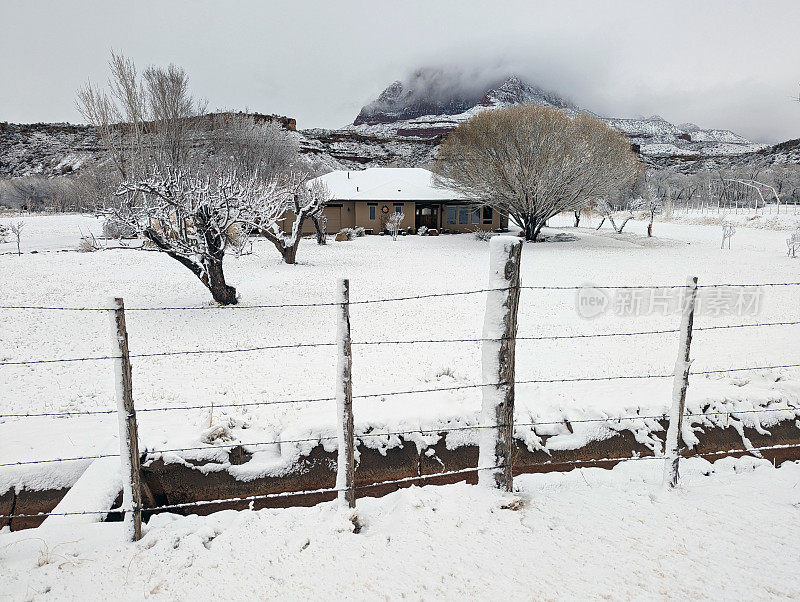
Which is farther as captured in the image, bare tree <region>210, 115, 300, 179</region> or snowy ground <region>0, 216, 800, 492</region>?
bare tree <region>210, 115, 300, 179</region>

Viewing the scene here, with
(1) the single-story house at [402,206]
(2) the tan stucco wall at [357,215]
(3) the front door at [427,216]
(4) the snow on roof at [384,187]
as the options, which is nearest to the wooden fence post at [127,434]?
(4) the snow on roof at [384,187]

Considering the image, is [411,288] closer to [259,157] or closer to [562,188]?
[562,188]

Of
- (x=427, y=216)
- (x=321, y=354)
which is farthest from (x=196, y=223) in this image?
(x=427, y=216)

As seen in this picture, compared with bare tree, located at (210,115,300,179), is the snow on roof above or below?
below

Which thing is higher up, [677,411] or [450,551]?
[677,411]

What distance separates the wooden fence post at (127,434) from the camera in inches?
129

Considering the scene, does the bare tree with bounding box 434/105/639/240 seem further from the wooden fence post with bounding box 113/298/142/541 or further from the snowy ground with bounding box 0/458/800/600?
the wooden fence post with bounding box 113/298/142/541

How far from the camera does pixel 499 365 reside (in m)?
3.88

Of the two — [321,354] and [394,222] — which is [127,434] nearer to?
[321,354]

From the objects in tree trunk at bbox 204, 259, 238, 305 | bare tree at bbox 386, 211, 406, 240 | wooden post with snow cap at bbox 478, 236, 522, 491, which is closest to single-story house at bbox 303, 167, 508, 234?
bare tree at bbox 386, 211, 406, 240

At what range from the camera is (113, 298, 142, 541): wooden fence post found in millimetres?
3273

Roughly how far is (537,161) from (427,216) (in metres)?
12.5

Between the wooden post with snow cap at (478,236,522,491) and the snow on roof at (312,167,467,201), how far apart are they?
3288 centimetres

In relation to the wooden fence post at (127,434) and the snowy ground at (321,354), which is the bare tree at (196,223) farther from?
the wooden fence post at (127,434)
